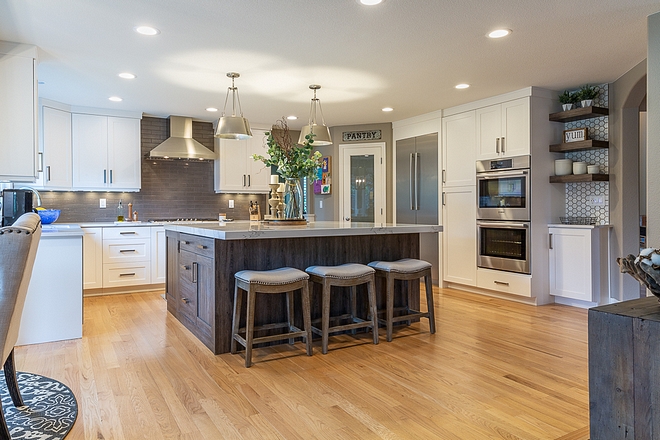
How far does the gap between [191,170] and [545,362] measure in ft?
17.6

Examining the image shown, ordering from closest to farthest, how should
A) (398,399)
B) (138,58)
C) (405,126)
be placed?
(398,399), (138,58), (405,126)

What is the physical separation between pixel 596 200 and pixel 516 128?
3.75 feet

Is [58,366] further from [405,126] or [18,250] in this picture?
[405,126]

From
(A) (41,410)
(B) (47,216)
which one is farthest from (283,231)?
(B) (47,216)

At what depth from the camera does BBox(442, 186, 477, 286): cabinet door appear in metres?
5.68

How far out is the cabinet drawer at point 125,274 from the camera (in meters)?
5.67

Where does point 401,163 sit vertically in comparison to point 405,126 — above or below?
below

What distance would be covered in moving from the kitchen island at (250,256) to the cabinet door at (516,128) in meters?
1.79

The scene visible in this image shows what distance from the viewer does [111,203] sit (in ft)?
20.7

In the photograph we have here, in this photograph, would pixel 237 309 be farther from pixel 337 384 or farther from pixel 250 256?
pixel 337 384

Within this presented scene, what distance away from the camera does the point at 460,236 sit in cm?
587

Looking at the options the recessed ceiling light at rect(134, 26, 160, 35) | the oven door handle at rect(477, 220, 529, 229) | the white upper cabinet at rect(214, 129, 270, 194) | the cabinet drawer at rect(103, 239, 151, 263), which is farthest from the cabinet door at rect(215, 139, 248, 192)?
the oven door handle at rect(477, 220, 529, 229)

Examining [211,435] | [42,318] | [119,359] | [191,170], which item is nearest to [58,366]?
[119,359]

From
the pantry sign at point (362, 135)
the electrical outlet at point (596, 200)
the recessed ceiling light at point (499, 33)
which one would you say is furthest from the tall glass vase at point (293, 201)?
the electrical outlet at point (596, 200)
